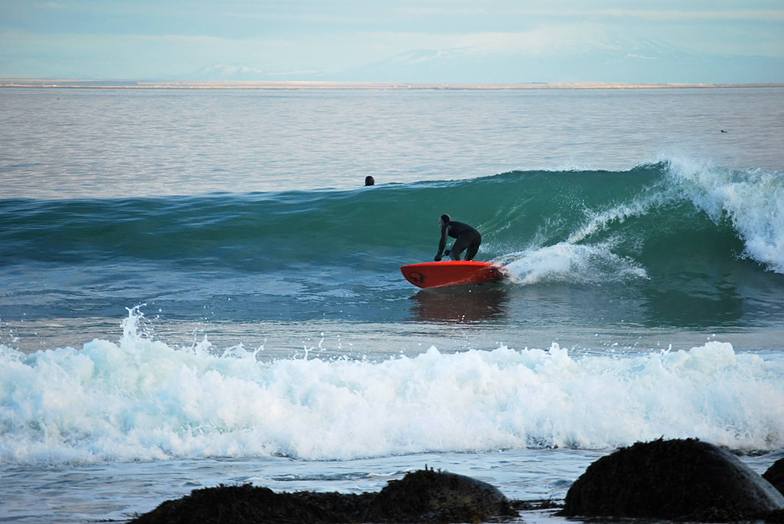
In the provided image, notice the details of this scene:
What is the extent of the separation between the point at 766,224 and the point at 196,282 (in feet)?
39.8

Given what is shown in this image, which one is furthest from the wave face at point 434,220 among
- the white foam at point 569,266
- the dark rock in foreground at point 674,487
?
the dark rock in foreground at point 674,487

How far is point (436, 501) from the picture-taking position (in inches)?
245

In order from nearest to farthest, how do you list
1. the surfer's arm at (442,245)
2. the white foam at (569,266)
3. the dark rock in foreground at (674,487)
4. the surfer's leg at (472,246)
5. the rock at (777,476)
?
the dark rock in foreground at (674,487)
the rock at (777,476)
the surfer's arm at (442,245)
the surfer's leg at (472,246)
the white foam at (569,266)

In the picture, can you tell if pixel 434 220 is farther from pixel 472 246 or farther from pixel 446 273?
pixel 446 273

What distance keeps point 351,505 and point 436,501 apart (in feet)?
1.64

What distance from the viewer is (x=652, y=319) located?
57.2 feet

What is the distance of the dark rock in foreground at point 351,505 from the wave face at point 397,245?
10.9 meters

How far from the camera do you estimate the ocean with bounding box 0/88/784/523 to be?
9195mm

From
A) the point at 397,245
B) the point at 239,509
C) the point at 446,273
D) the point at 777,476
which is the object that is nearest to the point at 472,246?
the point at 446,273

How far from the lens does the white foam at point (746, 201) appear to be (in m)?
22.8

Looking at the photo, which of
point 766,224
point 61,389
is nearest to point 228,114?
point 766,224

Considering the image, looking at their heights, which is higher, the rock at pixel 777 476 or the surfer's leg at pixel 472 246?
the surfer's leg at pixel 472 246

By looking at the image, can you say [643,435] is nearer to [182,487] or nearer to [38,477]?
[182,487]

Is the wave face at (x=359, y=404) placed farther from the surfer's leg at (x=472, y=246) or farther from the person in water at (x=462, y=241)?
the surfer's leg at (x=472, y=246)
